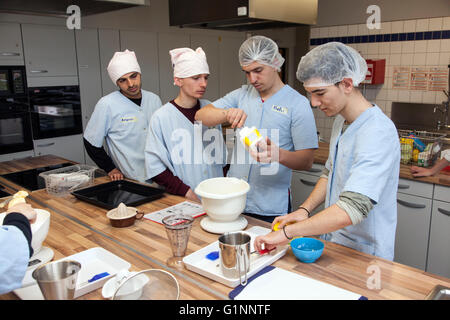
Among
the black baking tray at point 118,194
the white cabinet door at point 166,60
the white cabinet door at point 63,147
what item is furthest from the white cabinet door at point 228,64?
the black baking tray at point 118,194

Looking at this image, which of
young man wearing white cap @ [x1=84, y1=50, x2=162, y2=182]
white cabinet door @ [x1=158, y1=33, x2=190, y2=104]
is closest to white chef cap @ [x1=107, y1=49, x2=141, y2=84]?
young man wearing white cap @ [x1=84, y1=50, x2=162, y2=182]

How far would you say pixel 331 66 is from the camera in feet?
4.45

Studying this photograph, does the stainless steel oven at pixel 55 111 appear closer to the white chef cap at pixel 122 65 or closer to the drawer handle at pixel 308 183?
the white chef cap at pixel 122 65

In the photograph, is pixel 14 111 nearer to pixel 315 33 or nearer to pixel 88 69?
pixel 88 69

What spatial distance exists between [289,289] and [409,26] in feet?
13.7

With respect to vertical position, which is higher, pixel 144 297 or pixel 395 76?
pixel 395 76

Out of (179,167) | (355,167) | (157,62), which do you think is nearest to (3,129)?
(157,62)

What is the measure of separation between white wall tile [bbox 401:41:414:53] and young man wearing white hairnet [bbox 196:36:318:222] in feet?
9.90

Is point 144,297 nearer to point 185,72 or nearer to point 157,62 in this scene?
point 185,72

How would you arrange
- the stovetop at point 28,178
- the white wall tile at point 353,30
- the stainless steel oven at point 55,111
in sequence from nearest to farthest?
the stovetop at point 28,178 → the stainless steel oven at point 55,111 → the white wall tile at point 353,30

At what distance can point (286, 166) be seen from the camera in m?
1.91

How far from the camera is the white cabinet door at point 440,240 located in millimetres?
2418

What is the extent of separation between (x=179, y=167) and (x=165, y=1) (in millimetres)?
3082

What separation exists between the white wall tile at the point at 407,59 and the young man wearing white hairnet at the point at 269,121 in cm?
300
